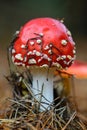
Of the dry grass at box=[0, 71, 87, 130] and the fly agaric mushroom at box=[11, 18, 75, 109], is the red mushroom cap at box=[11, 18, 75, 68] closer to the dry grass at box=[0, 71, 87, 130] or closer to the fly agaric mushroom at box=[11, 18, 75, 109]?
the fly agaric mushroom at box=[11, 18, 75, 109]

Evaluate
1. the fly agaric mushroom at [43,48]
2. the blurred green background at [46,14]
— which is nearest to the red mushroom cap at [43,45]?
the fly agaric mushroom at [43,48]

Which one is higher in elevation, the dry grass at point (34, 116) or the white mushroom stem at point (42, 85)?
the white mushroom stem at point (42, 85)

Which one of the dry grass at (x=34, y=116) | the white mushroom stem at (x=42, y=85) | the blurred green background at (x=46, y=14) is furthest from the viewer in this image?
the blurred green background at (x=46, y=14)

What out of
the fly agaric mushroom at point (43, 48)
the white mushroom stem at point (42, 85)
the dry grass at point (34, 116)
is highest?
the fly agaric mushroom at point (43, 48)

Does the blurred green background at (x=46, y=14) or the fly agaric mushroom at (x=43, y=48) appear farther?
the blurred green background at (x=46, y=14)

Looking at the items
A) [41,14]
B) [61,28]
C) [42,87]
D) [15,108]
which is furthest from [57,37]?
[41,14]

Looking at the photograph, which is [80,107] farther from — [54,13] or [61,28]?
[54,13]

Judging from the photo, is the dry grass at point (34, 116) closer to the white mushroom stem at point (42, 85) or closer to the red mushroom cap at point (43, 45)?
the white mushroom stem at point (42, 85)
